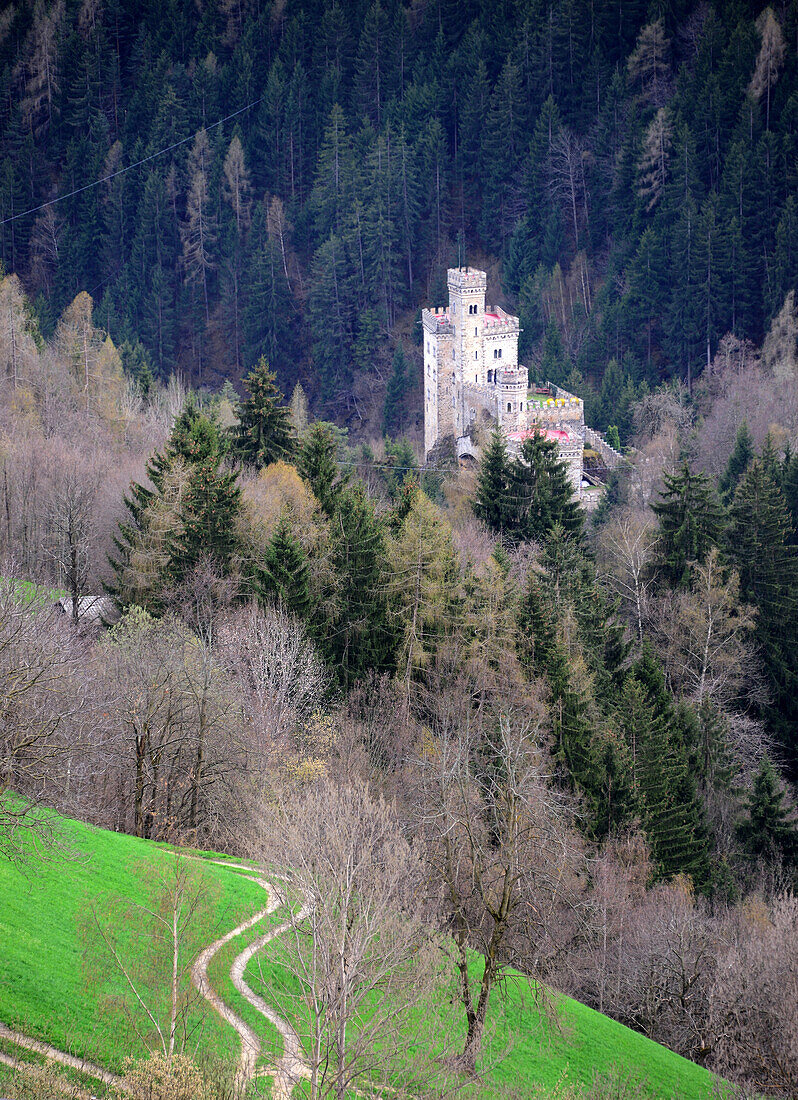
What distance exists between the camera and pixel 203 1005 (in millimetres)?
19422

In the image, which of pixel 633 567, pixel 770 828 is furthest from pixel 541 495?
pixel 770 828

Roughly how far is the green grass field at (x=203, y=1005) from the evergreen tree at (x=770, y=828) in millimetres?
14862

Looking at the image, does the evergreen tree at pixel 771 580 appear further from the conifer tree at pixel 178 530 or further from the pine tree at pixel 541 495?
the conifer tree at pixel 178 530

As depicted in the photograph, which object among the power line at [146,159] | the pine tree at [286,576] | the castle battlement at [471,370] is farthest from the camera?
the power line at [146,159]

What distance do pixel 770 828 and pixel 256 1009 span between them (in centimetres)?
2315

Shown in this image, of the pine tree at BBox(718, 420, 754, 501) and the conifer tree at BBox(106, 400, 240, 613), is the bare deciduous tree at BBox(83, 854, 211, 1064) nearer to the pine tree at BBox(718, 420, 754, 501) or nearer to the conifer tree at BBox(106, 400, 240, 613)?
the conifer tree at BBox(106, 400, 240, 613)

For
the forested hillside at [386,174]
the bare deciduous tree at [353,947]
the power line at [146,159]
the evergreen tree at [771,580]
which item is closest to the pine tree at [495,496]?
the evergreen tree at [771,580]

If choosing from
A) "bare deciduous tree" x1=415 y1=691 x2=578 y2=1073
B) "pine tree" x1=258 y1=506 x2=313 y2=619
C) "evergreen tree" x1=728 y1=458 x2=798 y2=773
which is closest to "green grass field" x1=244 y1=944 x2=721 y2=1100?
"bare deciduous tree" x1=415 y1=691 x2=578 y2=1073

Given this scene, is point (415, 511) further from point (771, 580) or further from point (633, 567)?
point (771, 580)

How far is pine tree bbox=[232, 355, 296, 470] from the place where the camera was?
165ft

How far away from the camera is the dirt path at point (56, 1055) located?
668 inches

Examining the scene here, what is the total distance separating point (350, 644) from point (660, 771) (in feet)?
32.1

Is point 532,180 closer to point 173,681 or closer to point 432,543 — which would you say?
point 432,543

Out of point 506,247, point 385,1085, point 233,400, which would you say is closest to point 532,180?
point 506,247
